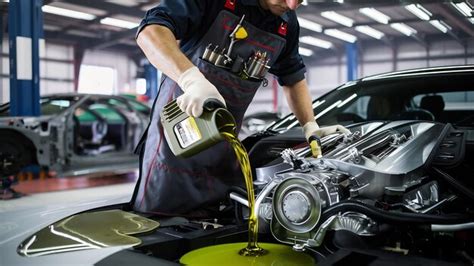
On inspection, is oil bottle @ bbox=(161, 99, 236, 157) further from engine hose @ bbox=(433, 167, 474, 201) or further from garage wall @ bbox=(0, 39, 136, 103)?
garage wall @ bbox=(0, 39, 136, 103)

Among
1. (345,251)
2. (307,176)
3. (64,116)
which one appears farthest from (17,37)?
(345,251)

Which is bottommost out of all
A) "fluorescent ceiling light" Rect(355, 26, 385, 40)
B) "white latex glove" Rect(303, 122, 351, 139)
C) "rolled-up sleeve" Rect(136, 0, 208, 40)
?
"white latex glove" Rect(303, 122, 351, 139)

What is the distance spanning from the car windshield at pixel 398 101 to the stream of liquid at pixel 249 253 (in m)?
0.77

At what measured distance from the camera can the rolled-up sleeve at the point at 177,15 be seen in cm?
135

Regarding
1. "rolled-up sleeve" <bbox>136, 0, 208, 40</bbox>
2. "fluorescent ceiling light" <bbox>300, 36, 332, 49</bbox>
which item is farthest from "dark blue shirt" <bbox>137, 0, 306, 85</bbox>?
"fluorescent ceiling light" <bbox>300, 36, 332, 49</bbox>

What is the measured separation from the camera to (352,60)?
309cm

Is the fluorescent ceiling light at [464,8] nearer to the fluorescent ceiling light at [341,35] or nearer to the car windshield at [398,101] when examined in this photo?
the car windshield at [398,101]

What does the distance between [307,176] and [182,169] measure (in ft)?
1.97

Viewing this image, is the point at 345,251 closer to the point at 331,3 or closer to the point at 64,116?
the point at 331,3

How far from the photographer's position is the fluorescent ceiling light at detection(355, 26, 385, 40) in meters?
2.49

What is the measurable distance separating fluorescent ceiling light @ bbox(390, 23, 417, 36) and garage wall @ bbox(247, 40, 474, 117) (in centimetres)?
5

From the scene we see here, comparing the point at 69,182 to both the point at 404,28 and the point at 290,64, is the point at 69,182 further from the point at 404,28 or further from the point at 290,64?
the point at 404,28

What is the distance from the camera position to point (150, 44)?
4.31 feet

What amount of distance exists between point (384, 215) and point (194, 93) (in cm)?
58
